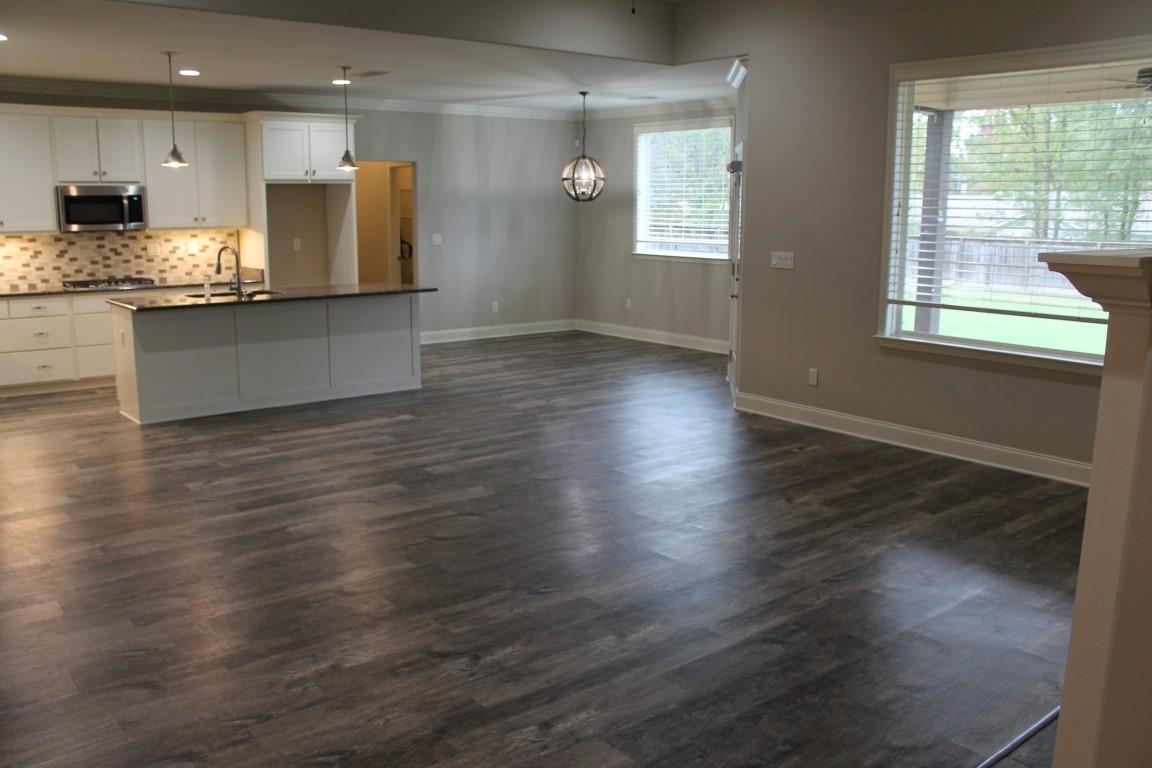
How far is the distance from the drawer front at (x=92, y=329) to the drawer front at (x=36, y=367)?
148 mm

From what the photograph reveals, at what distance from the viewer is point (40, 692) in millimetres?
3080

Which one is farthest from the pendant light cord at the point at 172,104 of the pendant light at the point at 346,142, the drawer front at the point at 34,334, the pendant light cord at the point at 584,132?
the pendant light cord at the point at 584,132

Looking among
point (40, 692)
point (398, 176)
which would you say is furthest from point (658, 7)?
point (40, 692)

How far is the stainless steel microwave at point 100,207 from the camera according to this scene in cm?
809

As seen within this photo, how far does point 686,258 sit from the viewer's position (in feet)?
33.9

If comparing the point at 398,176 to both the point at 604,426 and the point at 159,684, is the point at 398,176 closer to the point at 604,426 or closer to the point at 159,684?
the point at 604,426

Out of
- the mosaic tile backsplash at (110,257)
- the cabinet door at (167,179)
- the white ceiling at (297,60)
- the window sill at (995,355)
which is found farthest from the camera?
the cabinet door at (167,179)

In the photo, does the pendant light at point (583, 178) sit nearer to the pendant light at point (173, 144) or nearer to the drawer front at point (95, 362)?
the pendant light at point (173, 144)

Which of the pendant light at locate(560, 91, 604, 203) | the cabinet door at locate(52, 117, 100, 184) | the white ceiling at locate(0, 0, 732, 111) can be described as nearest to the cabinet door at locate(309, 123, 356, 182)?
the white ceiling at locate(0, 0, 732, 111)

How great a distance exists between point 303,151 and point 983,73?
20.1 ft

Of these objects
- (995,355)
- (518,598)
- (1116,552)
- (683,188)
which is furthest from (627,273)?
(1116,552)

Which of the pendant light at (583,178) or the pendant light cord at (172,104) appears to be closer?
the pendant light cord at (172,104)

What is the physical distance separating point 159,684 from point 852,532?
10.2 ft

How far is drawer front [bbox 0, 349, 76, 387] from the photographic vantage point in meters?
7.70
